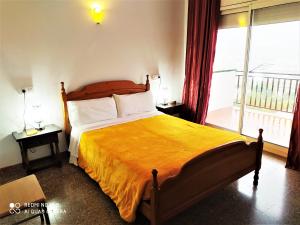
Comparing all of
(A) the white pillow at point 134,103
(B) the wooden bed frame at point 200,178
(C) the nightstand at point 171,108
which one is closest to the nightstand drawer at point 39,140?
(A) the white pillow at point 134,103

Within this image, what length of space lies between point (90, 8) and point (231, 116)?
3572 mm

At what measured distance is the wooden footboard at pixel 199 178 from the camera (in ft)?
5.66

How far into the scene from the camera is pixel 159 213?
5.71 feet

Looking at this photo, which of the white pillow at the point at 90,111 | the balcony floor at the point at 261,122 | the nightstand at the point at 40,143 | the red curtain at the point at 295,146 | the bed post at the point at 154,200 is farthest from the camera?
the balcony floor at the point at 261,122

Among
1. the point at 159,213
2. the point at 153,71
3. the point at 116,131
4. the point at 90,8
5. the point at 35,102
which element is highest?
the point at 90,8

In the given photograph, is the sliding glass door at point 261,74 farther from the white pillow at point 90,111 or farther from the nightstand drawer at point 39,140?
the nightstand drawer at point 39,140

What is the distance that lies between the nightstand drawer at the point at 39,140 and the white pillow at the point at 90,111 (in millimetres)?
343

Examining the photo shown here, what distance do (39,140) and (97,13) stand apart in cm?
200

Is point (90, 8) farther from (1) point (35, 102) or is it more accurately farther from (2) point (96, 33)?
(1) point (35, 102)

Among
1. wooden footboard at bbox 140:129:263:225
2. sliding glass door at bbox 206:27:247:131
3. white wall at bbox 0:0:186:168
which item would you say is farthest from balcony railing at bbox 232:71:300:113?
wooden footboard at bbox 140:129:263:225

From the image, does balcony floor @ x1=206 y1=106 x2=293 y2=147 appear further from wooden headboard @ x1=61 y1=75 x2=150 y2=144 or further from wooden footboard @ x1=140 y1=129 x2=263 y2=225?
wooden headboard @ x1=61 y1=75 x2=150 y2=144

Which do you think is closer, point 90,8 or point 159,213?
point 159,213

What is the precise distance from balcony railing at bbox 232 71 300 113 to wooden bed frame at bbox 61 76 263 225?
2.03 m

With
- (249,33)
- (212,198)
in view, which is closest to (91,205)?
(212,198)
